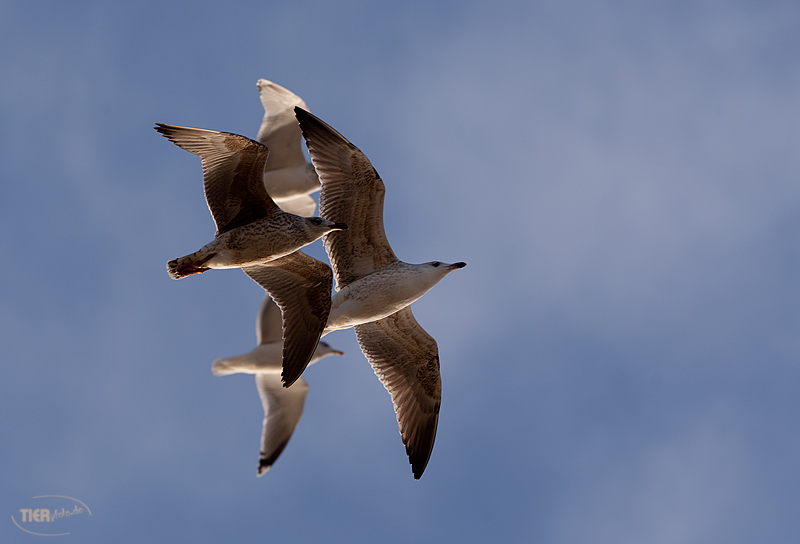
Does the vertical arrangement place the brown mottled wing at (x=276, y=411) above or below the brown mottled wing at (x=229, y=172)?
below

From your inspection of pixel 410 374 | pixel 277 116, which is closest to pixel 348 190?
pixel 410 374

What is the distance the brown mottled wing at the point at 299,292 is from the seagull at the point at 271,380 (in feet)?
15.4

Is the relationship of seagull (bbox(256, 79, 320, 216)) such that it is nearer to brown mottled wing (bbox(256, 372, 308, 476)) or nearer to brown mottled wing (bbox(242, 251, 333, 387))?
brown mottled wing (bbox(256, 372, 308, 476))

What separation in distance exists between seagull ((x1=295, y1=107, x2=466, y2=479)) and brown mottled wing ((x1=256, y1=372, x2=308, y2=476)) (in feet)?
16.7

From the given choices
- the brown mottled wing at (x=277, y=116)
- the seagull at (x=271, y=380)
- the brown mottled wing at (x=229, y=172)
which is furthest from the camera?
the seagull at (x=271, y=380)

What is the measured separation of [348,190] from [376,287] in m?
1.33

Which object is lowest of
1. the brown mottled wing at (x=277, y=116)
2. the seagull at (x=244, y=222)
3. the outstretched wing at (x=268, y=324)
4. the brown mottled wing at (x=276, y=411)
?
the brown mottled wing at (x=276, y=411)

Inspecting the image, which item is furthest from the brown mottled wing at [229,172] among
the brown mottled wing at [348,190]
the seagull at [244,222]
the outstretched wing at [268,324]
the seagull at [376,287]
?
the outstretched wing at [268,324]

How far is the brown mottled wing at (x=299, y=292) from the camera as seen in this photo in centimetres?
1084

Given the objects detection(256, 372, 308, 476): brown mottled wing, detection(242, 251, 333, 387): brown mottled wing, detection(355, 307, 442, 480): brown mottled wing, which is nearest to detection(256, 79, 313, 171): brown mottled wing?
detection(256, 372, 308, 476): brown mottled wing

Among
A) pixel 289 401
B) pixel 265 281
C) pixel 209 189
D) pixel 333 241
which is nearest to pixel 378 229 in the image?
pixel 333 241

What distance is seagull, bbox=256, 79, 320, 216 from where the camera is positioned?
15180mm

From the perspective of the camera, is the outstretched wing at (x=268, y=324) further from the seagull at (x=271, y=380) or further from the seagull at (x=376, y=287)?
the seagull at (x=376, y=287)

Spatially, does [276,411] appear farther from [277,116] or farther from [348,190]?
[348,190]
